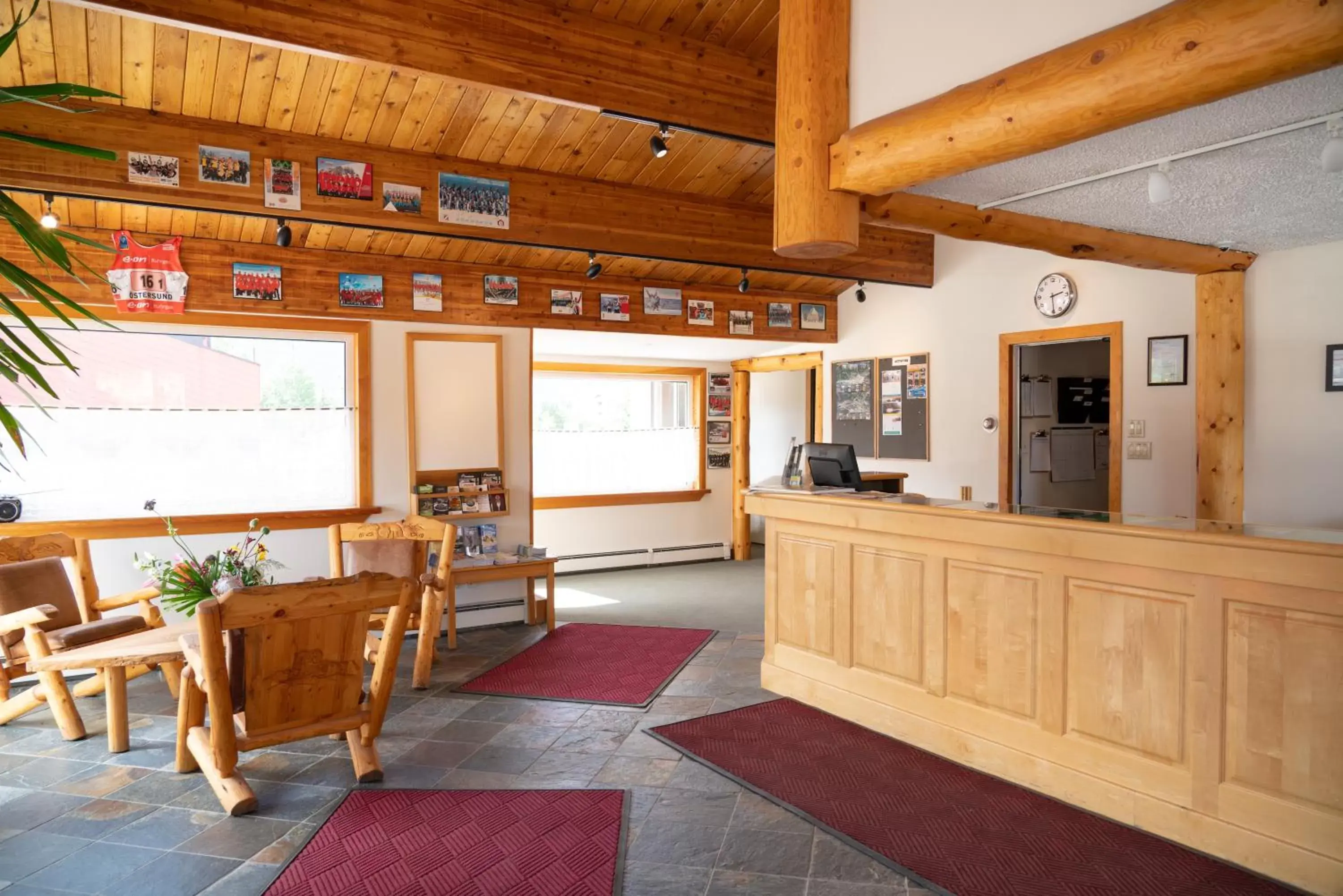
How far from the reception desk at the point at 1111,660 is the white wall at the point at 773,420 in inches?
228

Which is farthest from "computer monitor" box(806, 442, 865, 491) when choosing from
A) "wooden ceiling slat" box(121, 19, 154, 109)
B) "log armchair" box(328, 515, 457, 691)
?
"wooden ceiling slat" box(121, 19, 154, 109)

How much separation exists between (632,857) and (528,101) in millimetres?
4347

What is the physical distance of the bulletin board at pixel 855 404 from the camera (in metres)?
8.02

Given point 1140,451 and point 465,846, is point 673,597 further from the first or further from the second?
point 465,846

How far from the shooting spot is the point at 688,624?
654cm

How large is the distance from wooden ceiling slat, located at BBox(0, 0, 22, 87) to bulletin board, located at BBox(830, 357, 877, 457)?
6.47 m

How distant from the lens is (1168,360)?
18.6ft

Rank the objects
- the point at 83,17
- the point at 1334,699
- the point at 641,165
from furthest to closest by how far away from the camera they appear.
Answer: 1. the point at 641,165
2. the point at 83,17
3. the point at 1334,699

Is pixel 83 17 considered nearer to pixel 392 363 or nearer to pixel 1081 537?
pixel 392 363

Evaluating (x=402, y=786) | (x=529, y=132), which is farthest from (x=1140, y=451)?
(x=402, y=786)

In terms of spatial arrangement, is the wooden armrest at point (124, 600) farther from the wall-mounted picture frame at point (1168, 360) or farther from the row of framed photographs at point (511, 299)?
the wall-mounted picture frame at point (1168, 360)

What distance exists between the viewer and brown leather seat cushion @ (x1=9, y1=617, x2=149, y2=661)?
165 inches

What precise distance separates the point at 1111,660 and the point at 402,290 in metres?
5.32

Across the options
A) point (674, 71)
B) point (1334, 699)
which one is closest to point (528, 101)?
point (674, 71)
